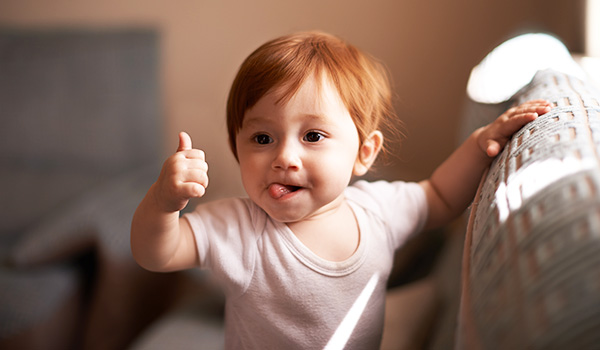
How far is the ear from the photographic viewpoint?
28.0 inches

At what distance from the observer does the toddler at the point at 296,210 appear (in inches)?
24.0

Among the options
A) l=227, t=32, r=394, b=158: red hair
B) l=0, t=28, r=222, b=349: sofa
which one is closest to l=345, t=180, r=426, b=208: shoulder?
l=227, t=32, r=394, b=158: red hair

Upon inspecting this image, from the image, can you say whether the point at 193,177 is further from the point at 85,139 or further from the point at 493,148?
the point at 85,139

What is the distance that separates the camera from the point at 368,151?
2.37 ft

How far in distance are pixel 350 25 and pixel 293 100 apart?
3.56ft

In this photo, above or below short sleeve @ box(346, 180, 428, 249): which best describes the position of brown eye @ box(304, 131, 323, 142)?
above

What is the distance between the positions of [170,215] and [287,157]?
159mm

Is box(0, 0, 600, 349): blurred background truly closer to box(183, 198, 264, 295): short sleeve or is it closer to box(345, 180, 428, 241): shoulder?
box(345, 180, 428, 241): shoulder

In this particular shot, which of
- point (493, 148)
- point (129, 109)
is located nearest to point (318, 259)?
point (493, 148)

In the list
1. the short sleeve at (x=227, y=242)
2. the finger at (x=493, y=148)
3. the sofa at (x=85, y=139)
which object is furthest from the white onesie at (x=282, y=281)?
the sofa at (x=85, y=139)

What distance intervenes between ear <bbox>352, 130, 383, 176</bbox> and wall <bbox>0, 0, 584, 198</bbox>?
20.0 inches

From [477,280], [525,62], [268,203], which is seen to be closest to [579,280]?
[477,280]

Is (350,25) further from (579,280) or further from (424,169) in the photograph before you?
(579,280)

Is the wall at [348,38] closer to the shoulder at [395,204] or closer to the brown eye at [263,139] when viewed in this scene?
the shoulder at [395,204]
